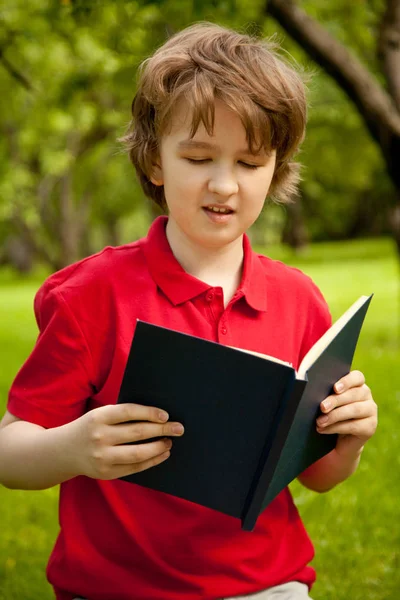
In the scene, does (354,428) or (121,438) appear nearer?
(121,438)

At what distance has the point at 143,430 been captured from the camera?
64.0 inches

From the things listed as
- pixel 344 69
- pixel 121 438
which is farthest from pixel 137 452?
pixel 344 69

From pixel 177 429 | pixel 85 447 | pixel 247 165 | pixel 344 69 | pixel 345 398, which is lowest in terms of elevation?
pixel 85 447

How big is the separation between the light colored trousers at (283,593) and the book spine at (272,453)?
356 millimetres

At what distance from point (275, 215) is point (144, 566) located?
113 ft

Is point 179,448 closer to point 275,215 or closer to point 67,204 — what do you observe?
point 67,204

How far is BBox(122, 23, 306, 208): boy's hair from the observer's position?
1.83 m

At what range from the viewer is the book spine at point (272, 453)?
1.56 meters

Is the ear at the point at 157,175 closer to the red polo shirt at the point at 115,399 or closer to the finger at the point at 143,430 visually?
the red polo shirt at the point at 115,399

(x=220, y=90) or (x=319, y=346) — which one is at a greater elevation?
(x=220, y=90)

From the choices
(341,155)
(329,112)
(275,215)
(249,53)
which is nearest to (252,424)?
(249,53)

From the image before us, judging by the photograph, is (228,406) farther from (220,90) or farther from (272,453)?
(220,90)

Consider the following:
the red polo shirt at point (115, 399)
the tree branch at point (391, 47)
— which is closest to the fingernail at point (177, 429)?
the red polo shirt at point (115, 399)

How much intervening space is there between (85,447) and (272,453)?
1.27ft
